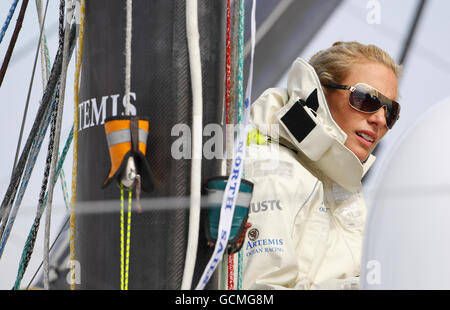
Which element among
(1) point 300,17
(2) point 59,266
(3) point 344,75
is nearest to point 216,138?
(3) point 344,75

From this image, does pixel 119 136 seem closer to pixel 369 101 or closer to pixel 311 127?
pixel 311 127

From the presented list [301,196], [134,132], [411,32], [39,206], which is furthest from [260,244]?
[411,32]

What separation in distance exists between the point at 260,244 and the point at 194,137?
71 centimetres

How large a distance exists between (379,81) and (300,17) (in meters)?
1.17

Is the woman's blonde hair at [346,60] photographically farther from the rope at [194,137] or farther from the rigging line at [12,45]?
the rope at [194,137]

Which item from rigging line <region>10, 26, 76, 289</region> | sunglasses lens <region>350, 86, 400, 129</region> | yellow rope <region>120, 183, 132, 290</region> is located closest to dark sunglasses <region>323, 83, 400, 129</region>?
sunglasses lens <region>350, 86, 400, 129</region>

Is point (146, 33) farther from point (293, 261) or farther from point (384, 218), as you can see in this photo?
point (293, 261)

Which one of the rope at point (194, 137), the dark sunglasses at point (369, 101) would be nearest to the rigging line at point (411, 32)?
the dark sunglasses at point (369, 101)

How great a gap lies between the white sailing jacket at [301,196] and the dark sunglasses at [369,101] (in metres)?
0.10

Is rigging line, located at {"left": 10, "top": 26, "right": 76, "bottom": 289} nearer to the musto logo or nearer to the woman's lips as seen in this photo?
the musto logo

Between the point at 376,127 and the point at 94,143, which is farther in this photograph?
the point at 376,127

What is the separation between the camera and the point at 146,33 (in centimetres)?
117

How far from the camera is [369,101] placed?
2.09m
